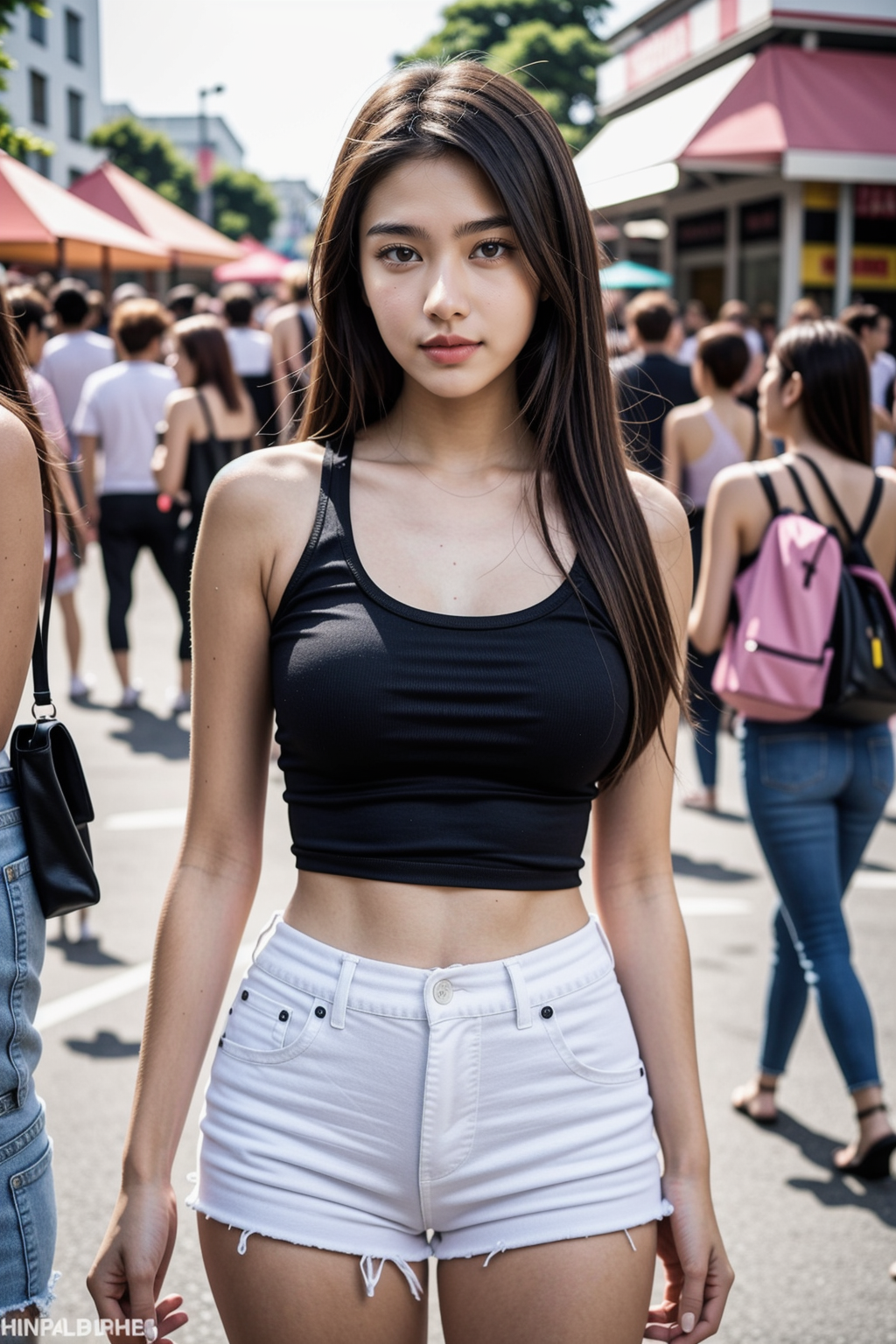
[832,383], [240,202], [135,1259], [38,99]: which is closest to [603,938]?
[135,1259]

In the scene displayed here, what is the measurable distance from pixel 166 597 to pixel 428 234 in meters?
10.9

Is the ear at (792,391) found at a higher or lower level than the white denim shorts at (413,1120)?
higher

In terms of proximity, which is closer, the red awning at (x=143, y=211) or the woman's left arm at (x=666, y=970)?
the woman's left arm at (x=666, y=970)

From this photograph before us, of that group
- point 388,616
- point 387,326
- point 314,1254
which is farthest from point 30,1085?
point 387,326

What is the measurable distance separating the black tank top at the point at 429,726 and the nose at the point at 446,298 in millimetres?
291

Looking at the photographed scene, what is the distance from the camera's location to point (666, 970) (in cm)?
198

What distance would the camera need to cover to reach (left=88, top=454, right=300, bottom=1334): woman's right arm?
5.85 feet

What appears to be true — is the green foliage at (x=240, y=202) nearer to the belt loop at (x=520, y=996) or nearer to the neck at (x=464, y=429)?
the neck at (x=464, y=429)

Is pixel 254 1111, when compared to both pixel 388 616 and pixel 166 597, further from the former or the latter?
pixel 166 597

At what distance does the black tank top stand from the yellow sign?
58.8 feet

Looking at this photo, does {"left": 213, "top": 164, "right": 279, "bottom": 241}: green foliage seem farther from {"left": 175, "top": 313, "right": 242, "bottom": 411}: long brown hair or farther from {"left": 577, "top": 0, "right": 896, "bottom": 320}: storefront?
{"left": 175, "top": 313, "right": 242, "bottom": 411}: long brown hair

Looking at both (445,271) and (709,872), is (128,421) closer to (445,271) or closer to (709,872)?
(709,872)

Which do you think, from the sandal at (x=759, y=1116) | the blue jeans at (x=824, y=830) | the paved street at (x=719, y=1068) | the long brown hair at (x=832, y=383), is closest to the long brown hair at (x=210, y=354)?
the paved street at (x=719, y=1068)

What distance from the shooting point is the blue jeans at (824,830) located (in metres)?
3.93
